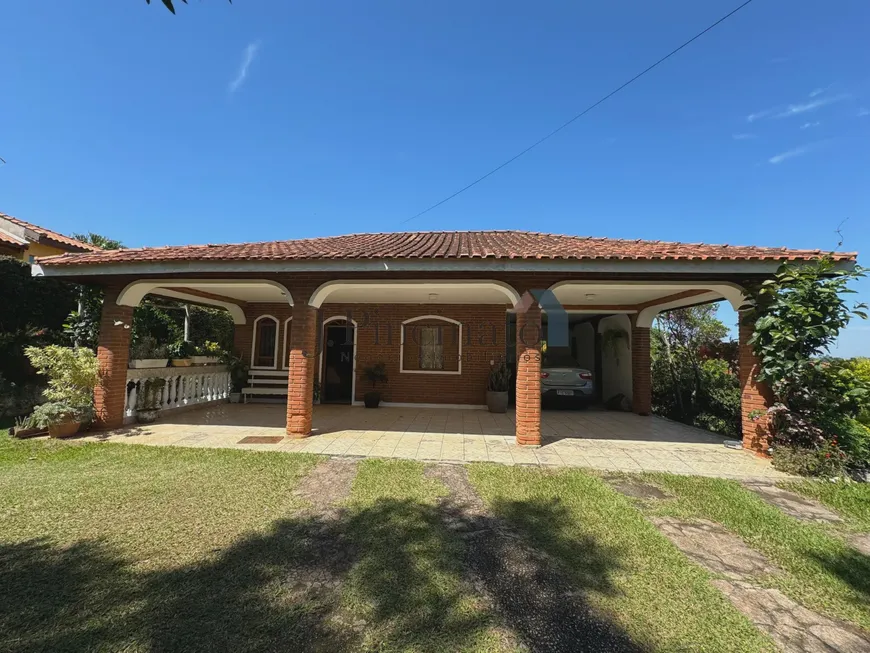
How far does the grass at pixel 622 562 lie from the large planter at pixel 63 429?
657 centimetres

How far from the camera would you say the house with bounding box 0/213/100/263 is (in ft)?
29.9

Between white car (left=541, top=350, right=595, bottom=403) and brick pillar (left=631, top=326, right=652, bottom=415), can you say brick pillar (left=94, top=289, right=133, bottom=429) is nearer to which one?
white car (left=541, top=350, right=595, bottom=403)

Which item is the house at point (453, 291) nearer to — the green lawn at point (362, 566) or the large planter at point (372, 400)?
the large planter at point (372, 400)

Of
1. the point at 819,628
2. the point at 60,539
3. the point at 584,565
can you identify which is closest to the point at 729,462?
the point at 819,628

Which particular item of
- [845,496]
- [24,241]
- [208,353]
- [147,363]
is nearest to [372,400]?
[208,353]

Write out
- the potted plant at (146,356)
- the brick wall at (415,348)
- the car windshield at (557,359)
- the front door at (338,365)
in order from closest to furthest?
the potted plant at (146,356)
the car windshield at (557,359)
the brick wall at (415,348)
the front door at (338,365)

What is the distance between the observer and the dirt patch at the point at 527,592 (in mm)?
2004

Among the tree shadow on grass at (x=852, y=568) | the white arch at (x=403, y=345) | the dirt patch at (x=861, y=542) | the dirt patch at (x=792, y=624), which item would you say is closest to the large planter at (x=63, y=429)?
the white arch at (x=403, y=345)

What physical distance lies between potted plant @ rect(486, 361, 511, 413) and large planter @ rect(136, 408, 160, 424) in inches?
284

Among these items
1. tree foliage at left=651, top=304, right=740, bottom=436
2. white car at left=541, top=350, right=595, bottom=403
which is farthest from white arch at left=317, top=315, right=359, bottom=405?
tree foliage at left=651, top=304, right=740, bottom=436

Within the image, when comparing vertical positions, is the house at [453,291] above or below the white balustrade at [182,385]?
above

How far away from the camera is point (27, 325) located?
8.09 meters

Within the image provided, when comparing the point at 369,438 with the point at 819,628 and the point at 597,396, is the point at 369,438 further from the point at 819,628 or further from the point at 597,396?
the point at 597,396

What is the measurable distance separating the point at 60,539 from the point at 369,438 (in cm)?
392
